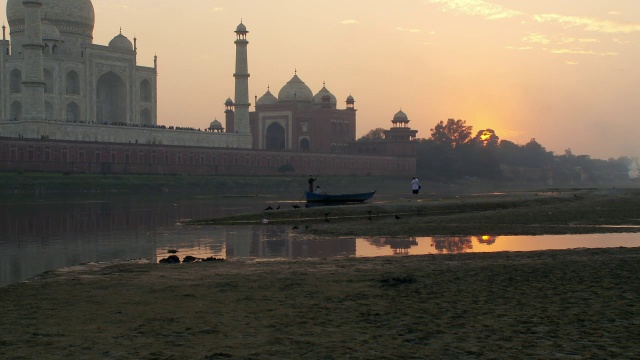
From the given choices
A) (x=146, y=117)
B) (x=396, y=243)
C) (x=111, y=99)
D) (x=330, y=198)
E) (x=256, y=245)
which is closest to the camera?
(x=396, y=243)

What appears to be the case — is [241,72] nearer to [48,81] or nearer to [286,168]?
[286,168]

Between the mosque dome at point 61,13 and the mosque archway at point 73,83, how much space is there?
477cm

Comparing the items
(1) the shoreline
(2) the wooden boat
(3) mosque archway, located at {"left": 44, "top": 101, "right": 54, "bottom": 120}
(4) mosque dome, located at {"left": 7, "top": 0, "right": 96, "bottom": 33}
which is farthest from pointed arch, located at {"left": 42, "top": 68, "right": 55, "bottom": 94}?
(1) the shoreline

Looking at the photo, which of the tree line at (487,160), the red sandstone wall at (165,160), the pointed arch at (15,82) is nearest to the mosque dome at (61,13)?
the pointed arch at (15,82)

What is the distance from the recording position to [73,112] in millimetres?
73000

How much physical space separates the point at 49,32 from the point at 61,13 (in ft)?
11.2

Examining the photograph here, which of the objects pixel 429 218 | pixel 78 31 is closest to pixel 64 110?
pixel 78 31

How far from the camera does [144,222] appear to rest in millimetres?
26859

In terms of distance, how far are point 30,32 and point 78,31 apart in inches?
529

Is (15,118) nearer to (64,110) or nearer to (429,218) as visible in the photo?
(64,110)

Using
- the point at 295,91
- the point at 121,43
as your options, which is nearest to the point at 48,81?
the point at 121,43

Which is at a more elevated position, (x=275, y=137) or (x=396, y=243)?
(x=275, y=137)

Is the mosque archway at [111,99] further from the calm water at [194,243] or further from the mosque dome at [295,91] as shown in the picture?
the calm water at [194,243]

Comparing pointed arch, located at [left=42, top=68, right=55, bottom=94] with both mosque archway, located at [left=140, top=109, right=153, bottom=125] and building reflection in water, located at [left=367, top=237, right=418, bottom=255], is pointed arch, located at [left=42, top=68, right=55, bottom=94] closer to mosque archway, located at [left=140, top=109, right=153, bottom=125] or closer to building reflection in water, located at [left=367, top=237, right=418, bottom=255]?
mosque archway, located at [left=140, top=109, right=153, bottom=125]
